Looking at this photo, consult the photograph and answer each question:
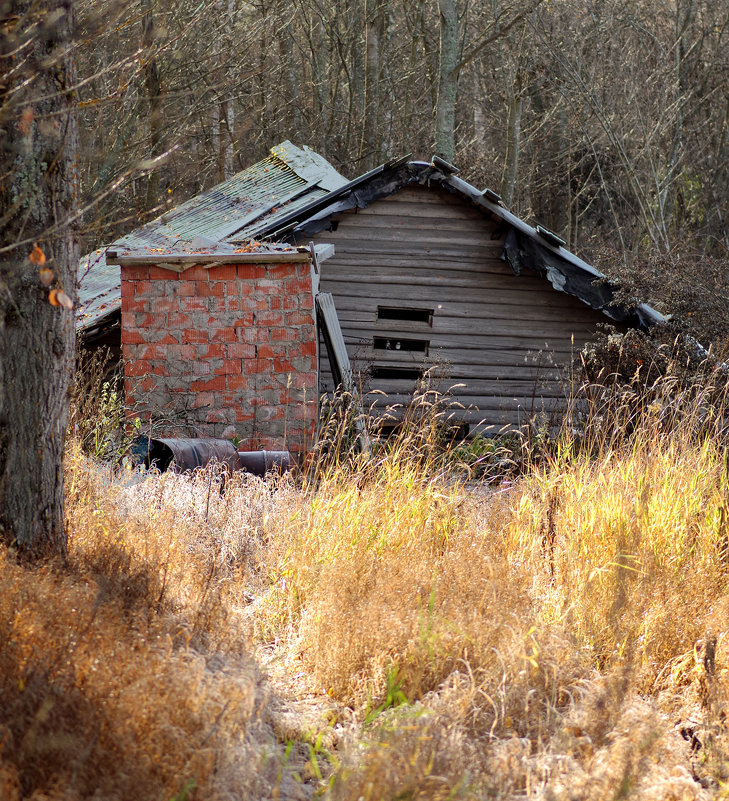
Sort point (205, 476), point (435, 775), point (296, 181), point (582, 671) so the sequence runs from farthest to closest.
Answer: point (296, 181)
point (205, 476)
point (582, 671)
point (435, 775)

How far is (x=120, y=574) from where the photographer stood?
3.83 metres

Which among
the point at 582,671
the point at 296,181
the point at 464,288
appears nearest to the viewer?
the point at 582,671

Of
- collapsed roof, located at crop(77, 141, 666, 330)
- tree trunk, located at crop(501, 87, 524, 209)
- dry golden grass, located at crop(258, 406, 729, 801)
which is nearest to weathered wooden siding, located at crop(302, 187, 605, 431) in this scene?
collapsed roof, located at crop(77, 141, 666, 330)

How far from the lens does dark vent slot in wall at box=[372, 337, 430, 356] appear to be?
11.8 metres

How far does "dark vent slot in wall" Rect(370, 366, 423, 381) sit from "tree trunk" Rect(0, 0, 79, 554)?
26.2ft

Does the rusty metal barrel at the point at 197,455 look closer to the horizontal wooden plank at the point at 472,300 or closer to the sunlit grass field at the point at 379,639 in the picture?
the sunlit grass field at the point at 379,639

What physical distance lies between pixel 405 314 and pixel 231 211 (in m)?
3.52

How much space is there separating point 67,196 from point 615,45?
679 inches

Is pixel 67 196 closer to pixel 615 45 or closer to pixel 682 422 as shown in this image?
pixel 682 422

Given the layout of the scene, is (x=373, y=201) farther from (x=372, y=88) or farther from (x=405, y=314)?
(x=372, y=88)

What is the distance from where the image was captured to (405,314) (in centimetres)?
1215

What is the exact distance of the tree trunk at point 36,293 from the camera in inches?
145

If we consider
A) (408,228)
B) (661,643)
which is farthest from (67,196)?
(408,228)

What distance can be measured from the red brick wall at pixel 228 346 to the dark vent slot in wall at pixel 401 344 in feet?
12.4
